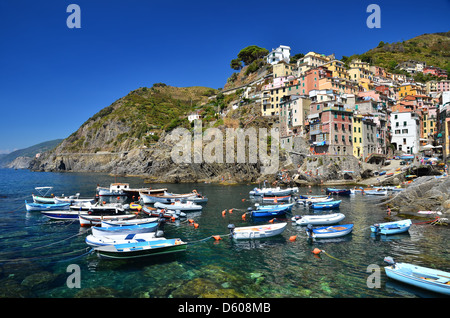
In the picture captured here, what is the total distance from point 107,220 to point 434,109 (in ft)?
326

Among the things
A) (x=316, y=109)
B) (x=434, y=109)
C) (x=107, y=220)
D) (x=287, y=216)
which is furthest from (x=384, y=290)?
(x=434, y=109)

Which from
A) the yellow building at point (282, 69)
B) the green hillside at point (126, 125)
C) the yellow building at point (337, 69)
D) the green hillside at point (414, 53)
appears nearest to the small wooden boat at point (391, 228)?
the yellow building at point (337, 69)

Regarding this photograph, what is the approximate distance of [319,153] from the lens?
217 ft

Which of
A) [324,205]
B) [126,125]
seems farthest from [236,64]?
[324,205]

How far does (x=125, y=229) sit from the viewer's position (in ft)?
77.6

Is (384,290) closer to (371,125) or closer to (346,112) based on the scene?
(346,112)

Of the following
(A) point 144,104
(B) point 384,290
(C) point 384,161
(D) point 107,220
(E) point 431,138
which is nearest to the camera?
(B) point 384,290

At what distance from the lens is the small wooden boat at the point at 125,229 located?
72.4 ft

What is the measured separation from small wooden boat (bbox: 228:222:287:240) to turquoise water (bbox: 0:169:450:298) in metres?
0.59

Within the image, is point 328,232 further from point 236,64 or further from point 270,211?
point 236,64

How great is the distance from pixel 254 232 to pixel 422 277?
40.8ft

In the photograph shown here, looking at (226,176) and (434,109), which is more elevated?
(434,109)

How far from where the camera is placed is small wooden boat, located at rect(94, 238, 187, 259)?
56.3 feet

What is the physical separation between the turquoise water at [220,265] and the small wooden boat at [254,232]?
0.59 meters
